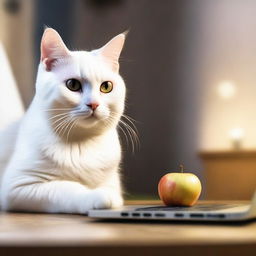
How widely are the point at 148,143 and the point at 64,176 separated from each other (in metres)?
1.02

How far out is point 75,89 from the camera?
4.08 feet

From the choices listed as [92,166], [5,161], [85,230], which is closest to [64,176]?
[92,166]

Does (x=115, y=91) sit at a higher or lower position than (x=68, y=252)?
higher

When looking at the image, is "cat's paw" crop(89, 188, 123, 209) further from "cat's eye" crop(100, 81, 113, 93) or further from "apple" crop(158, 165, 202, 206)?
"cat's eye" crop(100, 81, 113, 93)

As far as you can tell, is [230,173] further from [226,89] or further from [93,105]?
[93,105]

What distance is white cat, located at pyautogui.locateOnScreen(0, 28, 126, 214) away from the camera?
122cm

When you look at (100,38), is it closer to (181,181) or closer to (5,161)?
(5,161)

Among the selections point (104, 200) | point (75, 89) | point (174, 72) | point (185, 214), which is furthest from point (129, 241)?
point (174, 72)

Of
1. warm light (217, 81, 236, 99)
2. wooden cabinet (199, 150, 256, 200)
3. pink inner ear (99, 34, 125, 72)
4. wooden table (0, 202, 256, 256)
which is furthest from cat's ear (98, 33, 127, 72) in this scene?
warm light (217, 81, 236, 99)

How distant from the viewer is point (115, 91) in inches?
50.8

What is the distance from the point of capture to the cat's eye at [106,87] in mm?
1275

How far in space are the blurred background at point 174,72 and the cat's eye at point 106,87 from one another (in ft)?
2.60

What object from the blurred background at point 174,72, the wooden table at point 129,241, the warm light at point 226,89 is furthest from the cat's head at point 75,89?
the warm light at point 226,89

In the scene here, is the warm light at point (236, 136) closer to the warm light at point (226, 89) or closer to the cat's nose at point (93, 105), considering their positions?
the warm light at point (226, 89)
